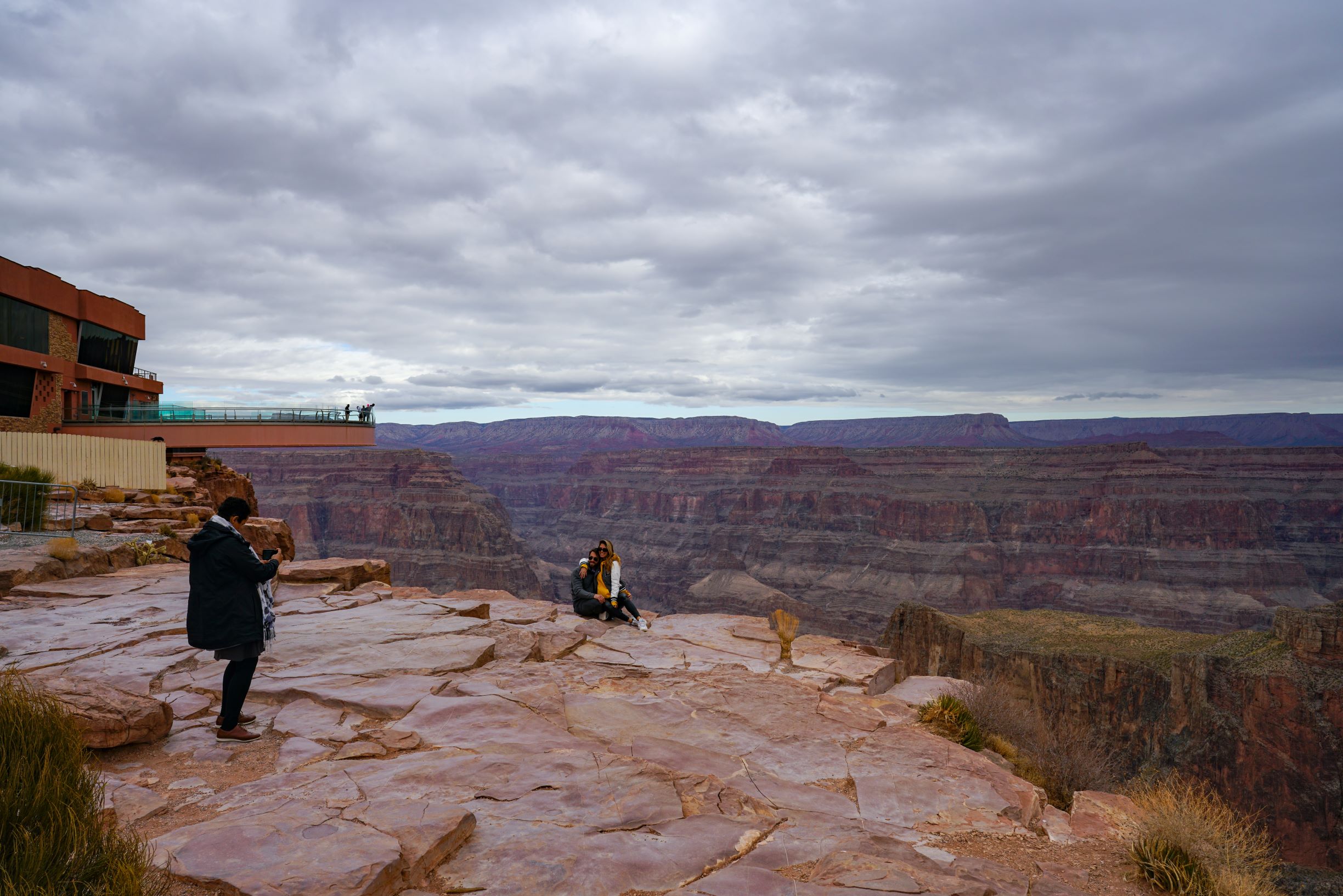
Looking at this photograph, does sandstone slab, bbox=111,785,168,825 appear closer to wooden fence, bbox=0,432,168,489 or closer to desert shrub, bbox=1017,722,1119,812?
desert shrub, bbox=1017,722,1119,812

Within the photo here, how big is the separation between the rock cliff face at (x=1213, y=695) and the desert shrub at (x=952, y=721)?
20762mm

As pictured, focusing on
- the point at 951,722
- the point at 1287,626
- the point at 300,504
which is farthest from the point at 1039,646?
the point at 300,504

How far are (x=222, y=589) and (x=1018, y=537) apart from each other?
12066 cm

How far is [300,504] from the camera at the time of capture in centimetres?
11438

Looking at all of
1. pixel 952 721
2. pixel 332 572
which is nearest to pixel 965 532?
pixel 332 572

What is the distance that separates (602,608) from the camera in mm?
11227

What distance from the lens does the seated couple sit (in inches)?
440

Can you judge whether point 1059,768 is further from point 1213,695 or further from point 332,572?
point 1213,695

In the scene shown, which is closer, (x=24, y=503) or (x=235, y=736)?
(x=235, y=736)

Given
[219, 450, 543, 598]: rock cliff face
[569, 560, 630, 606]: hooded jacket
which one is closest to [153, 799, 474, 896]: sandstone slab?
[569, 560, 630, 606]: hooded jacket

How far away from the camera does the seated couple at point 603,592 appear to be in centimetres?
1119

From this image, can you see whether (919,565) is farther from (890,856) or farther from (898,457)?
(890,856)

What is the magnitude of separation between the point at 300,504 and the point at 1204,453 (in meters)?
148

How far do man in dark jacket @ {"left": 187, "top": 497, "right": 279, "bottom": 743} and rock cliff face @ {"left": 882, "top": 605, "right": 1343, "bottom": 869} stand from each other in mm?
25922
